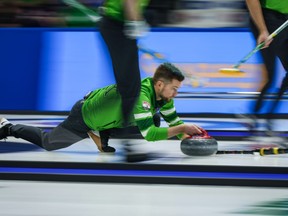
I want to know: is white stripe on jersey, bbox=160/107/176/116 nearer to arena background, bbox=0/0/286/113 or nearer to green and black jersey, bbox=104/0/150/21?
green and black jersey, bbox=104/0/150/21

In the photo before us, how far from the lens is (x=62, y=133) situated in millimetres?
5188

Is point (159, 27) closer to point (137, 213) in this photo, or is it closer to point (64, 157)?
point (64, 157)

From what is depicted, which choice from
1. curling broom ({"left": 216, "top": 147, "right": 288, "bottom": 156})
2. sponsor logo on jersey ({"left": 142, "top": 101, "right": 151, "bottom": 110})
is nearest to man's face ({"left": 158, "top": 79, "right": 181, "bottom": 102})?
sponsor logo on jersey ({"left": 142, "top": 101, "right": 151, "bottom": 110})

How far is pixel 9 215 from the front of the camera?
10.6ft

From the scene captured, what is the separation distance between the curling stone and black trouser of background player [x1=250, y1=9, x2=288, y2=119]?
90cm

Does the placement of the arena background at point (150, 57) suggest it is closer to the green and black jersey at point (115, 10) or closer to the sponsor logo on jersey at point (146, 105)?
the sponsor logo on jersey at point (146, 105)

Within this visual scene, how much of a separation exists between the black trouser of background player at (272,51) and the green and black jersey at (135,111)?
0.86 meters

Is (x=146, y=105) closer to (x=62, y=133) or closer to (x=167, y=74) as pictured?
(x=167, y=74)

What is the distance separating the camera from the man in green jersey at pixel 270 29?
17.0ft

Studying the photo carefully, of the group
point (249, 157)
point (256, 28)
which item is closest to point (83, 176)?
point (249, 157)

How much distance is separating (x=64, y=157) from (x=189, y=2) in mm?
4138

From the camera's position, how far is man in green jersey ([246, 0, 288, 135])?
518 centimetres

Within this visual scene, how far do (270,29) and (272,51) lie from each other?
0.17 metres

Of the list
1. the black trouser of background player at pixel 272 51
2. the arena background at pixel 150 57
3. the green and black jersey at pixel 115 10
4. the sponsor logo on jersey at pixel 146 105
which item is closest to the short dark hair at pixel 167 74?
the sponsor logo on jersey at pixel 146 105
